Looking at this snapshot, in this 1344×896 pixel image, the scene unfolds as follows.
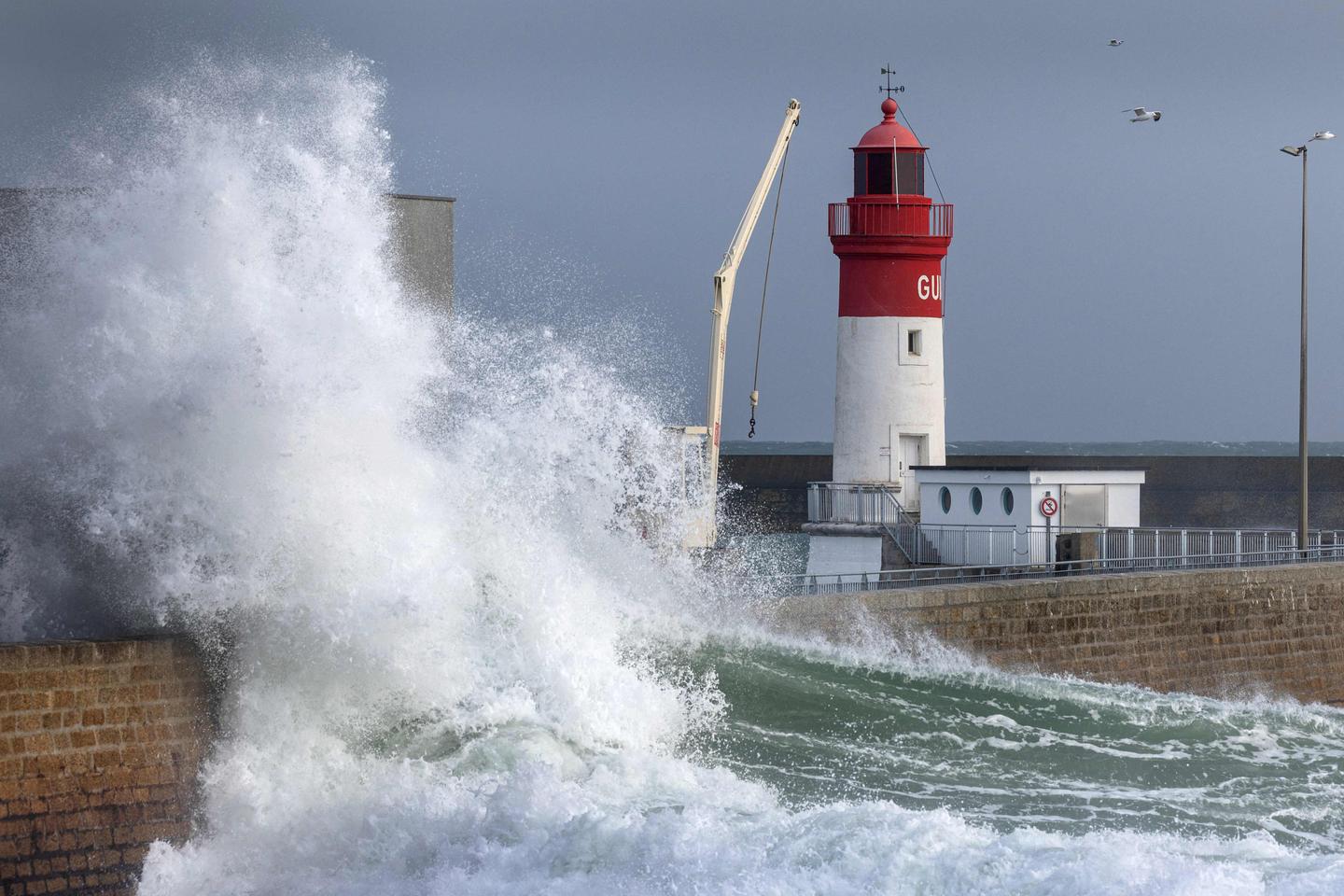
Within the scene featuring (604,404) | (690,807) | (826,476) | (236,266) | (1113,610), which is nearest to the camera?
(690,807)

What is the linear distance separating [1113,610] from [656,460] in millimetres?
5198

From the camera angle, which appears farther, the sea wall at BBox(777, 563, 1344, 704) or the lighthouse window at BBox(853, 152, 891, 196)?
the lighthouse window at BBox(853, 152, 891, 196)

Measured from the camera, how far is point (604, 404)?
439 inches

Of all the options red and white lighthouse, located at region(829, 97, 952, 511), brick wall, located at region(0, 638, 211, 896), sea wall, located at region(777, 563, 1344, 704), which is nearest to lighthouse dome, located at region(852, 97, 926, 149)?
red and white lighthouse, located at region(829, 97, 952, 511)

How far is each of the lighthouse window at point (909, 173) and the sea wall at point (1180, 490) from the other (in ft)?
59.1

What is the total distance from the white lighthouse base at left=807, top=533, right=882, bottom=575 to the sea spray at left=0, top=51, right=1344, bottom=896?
9.09 metres

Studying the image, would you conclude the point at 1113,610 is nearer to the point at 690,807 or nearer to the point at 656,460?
the point at 656,460

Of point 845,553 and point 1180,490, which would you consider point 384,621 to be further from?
point 1180,490

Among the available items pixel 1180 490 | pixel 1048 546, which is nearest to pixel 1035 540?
pixel 1048 546

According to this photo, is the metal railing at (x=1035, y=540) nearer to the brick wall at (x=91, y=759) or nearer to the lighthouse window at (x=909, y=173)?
the lighthouse window at (x=909, y=173)

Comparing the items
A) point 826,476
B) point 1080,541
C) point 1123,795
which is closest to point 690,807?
point 1123,795

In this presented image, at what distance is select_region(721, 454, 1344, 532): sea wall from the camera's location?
3900 cm

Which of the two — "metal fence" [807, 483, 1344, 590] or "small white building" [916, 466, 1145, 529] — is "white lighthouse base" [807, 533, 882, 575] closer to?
"metal fence" [807, 483, 1344, 590]

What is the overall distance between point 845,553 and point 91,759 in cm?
1346
